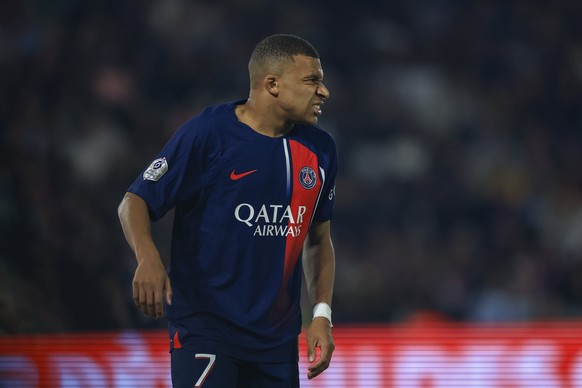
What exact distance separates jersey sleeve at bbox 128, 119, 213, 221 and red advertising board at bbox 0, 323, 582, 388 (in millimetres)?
2325

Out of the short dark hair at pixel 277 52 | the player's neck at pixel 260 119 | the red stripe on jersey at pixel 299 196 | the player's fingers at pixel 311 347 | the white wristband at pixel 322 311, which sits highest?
the short dark hair at pixel 277 52

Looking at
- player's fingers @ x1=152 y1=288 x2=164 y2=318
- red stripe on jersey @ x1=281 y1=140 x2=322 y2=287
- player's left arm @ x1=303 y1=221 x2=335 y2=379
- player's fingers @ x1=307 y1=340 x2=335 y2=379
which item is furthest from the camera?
player's left arm @ x1=303 y1=221 x2=335 y2=379

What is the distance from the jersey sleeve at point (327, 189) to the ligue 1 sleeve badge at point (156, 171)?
58 centimetres

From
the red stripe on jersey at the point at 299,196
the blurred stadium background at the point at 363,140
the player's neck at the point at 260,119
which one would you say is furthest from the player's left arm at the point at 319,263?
the blurred stadium background at the point at 363,140

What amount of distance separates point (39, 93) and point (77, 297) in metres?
2.03

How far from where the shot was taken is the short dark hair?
314 cm

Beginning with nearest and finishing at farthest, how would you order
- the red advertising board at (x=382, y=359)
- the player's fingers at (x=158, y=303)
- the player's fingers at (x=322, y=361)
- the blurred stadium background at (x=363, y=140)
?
1. the player's fingers at (x=158, y=303)
2. the player's fingers at (x=322, y=361)
3. the red advertising board at (x=382, y=359)
4. the blurred stadium background at (x=363, y=140)

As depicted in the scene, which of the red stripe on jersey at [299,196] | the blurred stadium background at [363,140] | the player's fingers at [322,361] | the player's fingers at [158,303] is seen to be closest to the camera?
the player's fingers at [158,303]

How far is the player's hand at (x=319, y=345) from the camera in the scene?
2963 millimetres

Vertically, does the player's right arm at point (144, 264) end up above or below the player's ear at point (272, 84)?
below

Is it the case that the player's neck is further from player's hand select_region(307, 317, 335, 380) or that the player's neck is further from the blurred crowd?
the blurred crowd

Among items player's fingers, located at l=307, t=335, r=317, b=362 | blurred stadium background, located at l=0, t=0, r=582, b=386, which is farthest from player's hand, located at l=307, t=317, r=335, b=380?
blurred stadium background, located at l=0, t=0, r=582, b=386

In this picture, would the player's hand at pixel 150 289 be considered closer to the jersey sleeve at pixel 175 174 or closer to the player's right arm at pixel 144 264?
the player's right arm at pixel 144 264

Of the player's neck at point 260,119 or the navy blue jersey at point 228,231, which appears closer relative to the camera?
the navy blue jersey at point 228,231
